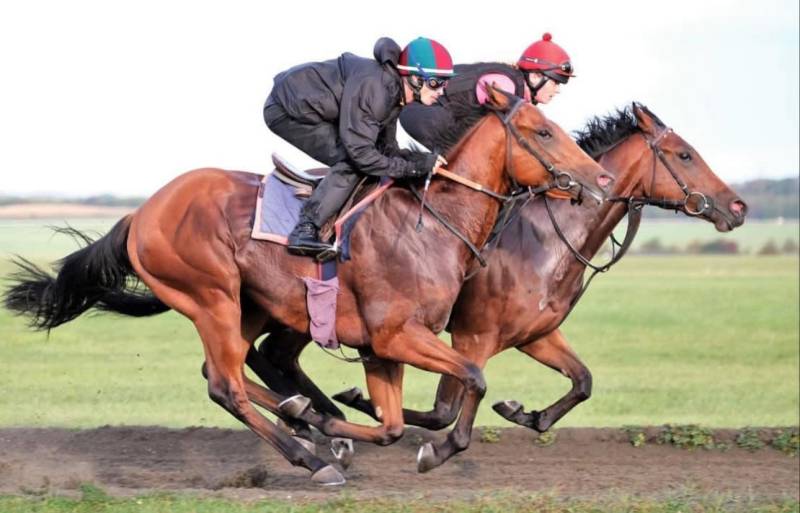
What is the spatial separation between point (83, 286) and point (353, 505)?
8.70 ft

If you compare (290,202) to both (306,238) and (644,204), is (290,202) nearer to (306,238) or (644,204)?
(306,238)

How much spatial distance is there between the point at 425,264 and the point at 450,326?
1221mm

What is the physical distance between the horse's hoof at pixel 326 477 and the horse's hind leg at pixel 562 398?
4.92 ft

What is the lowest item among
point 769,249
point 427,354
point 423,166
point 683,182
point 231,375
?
point 769,249

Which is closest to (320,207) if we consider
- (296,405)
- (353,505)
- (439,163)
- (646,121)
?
(439,163)

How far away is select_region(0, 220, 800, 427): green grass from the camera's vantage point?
1190 cm

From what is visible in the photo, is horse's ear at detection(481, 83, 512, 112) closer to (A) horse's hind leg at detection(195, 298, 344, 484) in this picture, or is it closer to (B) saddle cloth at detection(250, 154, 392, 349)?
(B) saddle cloth at detection(250, 154, 392, 349)

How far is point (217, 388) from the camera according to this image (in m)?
7.54

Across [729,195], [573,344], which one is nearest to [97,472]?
[729,195]

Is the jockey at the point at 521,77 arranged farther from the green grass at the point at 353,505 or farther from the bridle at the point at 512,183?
the green grass at the point at 353,505

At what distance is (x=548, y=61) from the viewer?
327 inches

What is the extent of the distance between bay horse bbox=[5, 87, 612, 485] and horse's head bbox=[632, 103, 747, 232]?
1435 mm

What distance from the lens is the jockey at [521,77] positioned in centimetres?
823

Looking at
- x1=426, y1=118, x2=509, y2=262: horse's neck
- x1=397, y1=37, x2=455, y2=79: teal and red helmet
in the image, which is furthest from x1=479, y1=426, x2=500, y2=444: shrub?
x1=397, y1=37, x2=455, y2=79: teal and red helmet
